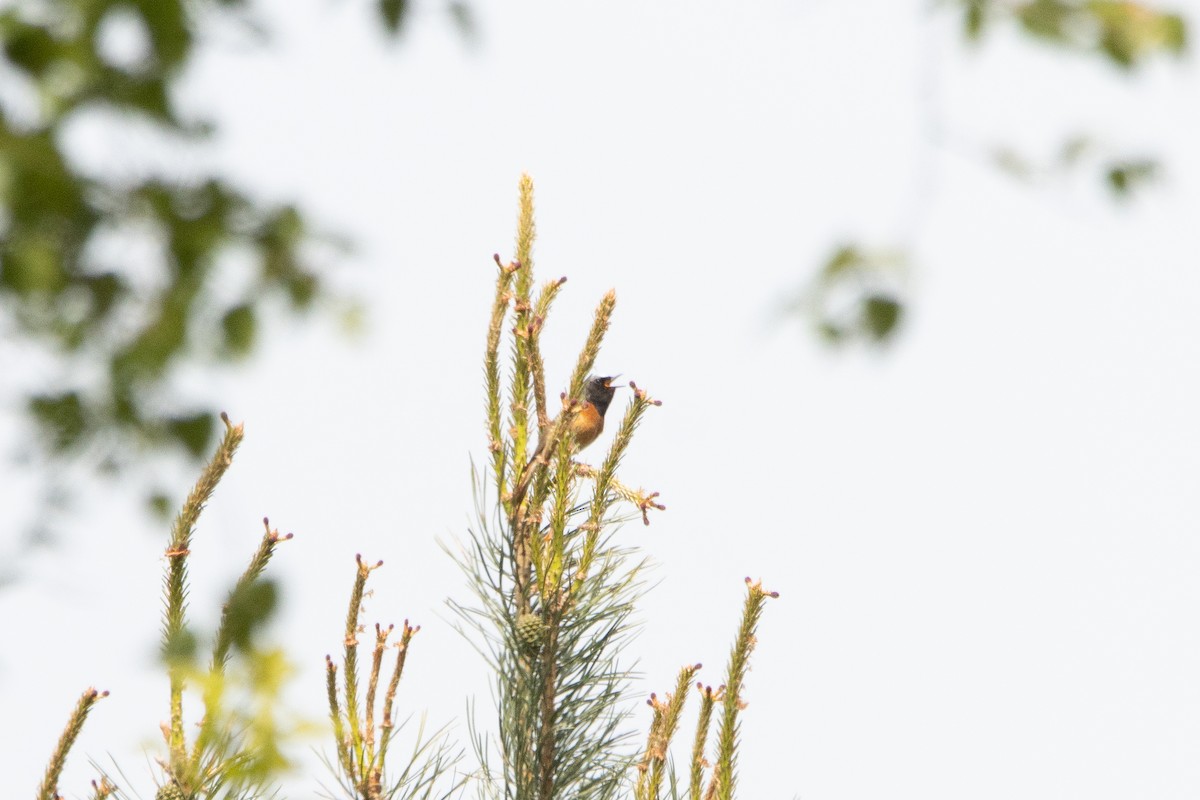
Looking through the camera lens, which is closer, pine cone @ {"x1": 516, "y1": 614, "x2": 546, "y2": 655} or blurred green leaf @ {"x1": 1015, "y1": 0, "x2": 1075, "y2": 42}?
blurred green leaf @ {"x1": 1015, "y1": 0, "x2": 1075, "y2": 42}

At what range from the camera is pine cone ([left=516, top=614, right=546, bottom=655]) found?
2916 millimetres

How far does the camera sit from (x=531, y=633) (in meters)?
2.92

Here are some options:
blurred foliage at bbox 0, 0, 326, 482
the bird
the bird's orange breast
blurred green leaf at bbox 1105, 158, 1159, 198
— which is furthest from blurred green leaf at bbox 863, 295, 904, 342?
the bird's orange breast

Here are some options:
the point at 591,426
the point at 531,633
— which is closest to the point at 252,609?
the point at 531,633

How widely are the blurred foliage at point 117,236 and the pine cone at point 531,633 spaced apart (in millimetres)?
1037

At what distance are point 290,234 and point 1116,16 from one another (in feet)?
4.48

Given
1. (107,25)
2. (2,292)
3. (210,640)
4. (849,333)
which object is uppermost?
(107,25)

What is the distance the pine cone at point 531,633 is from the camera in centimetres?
292

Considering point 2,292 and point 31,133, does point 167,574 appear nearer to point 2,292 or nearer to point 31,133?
point 2,292

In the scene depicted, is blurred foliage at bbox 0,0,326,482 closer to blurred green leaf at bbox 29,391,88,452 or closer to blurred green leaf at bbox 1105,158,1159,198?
blurred green leaf at bbox 29,391,88,452

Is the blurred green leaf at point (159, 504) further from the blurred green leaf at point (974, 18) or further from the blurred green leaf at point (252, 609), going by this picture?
the blurred green leaf at point (974, 18)

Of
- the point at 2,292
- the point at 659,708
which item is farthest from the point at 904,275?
the point at 2,292

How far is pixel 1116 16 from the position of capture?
6.16 ft

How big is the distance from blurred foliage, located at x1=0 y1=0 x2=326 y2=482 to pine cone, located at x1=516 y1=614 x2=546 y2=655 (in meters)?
1.04
